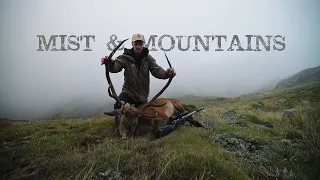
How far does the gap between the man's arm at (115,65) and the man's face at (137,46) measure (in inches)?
10.6

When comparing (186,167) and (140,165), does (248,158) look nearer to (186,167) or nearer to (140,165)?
(186,167)

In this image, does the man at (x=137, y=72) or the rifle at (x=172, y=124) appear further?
the man at (x=137, y=72)

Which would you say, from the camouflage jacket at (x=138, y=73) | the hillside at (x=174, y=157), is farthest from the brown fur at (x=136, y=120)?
the camouflage jacket at (x=138, y=73)

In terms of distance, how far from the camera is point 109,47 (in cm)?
663

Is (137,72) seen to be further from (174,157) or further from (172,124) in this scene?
(174,157)

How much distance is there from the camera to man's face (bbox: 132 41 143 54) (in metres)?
4.18

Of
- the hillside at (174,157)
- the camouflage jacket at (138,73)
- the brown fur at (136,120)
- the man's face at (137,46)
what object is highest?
the man's face at (137,46)

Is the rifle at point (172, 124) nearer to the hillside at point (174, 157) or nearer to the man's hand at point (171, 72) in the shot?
the hillside at point (174, 157)

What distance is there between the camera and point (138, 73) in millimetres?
4371

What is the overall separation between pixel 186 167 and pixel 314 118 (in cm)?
196

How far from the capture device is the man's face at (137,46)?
4176 millimetres

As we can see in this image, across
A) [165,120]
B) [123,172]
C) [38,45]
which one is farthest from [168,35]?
[123,172]

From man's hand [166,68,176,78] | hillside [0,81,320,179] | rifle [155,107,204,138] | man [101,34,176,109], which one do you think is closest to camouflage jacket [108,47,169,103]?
man [101,34,176,109]

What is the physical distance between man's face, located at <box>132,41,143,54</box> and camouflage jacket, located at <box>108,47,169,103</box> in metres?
0.08
